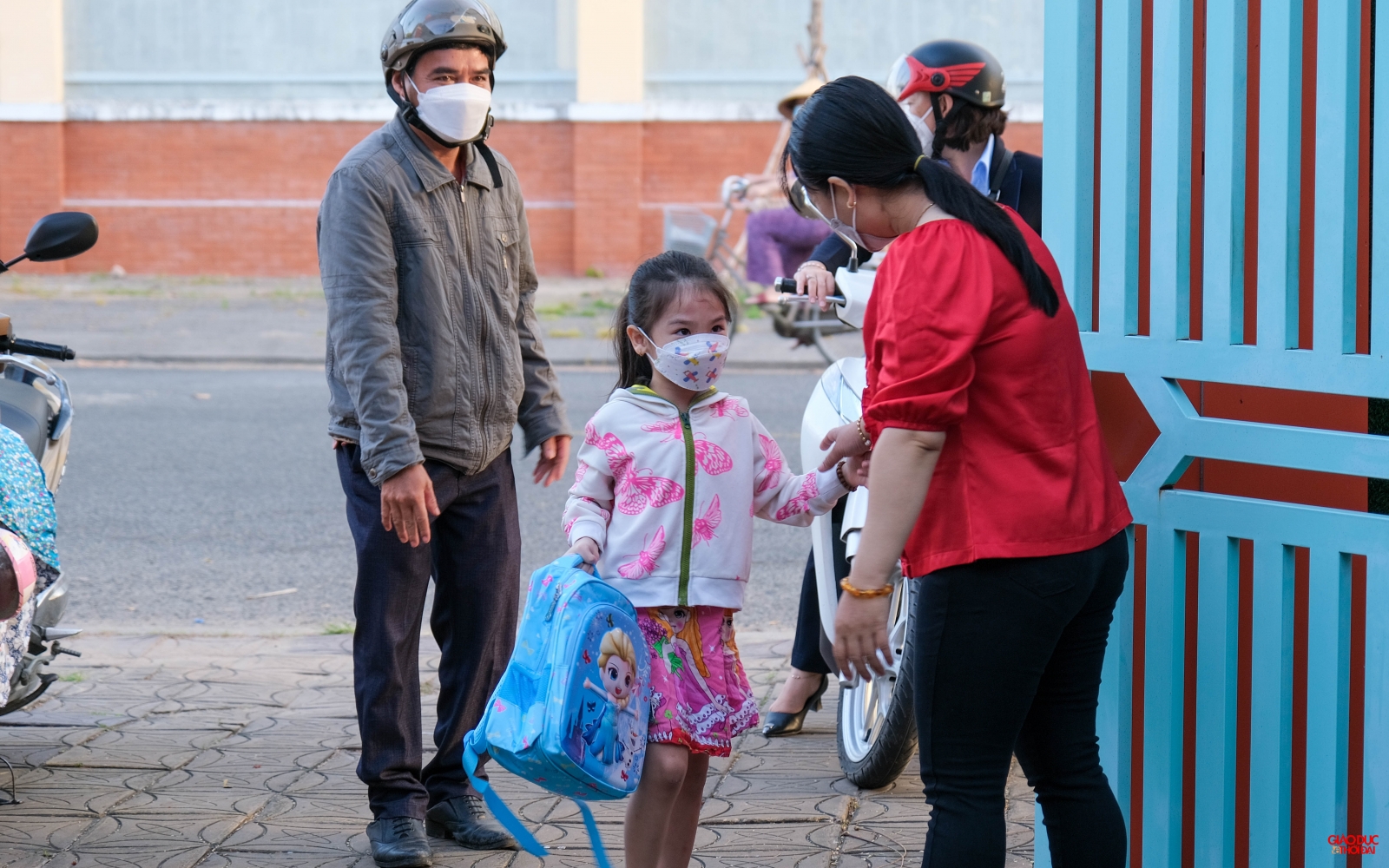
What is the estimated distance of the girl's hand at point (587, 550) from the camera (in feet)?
9.39

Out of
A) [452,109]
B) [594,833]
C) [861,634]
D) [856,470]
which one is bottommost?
[594,833]

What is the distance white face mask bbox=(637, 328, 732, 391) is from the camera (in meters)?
2.94

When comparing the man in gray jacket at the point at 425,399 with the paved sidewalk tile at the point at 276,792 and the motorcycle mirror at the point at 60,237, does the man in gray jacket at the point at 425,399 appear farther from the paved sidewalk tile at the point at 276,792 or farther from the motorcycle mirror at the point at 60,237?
the motorcycle mirror at the point at 60,237

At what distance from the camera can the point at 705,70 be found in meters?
21.4

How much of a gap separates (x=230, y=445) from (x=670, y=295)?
700 centimetres

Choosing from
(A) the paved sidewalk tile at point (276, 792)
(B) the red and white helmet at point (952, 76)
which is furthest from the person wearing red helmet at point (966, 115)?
(A) the paved sidewalk tile at point (276, 792)

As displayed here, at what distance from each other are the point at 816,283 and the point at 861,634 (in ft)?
5.53

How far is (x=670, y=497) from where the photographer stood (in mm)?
2900

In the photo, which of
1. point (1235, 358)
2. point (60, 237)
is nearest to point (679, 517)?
point (1235, 358)

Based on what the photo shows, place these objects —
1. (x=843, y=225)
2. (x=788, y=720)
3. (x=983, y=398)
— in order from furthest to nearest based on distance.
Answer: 1. (x=788, y=720)
2. (x=843, y=225)
3. (x=983, y=398)

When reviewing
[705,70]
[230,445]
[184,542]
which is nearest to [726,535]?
[184,542]

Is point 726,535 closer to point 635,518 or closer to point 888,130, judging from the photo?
point 635,518

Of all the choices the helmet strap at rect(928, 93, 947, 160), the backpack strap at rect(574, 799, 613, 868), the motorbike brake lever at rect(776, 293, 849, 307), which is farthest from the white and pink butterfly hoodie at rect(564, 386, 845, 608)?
the helmet strap at rect(928, 93, 947, 160)

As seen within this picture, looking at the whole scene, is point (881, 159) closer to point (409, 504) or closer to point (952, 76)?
point (409, 504)
